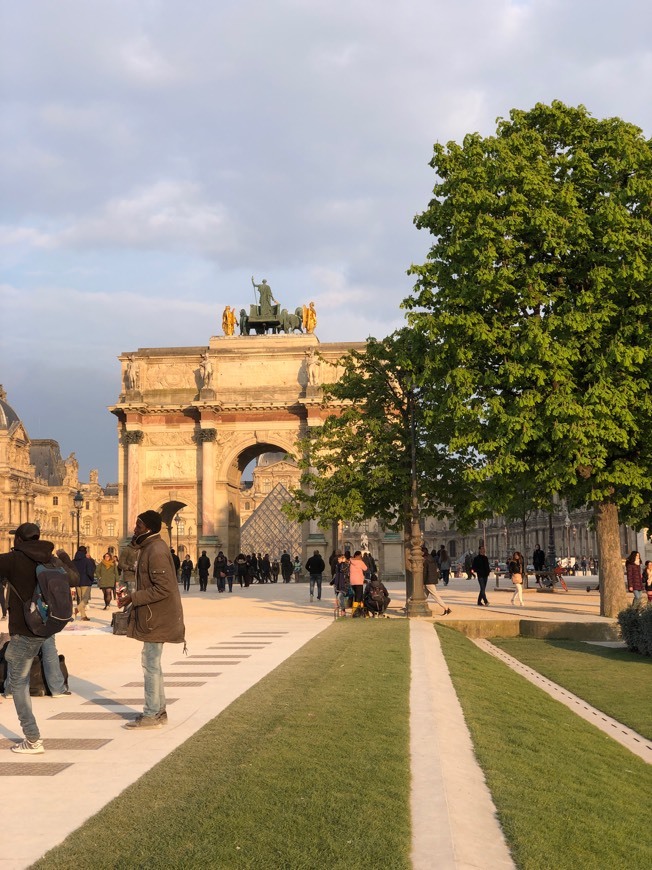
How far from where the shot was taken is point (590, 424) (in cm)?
2383

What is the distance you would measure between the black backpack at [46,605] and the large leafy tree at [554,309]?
1609 centimetres

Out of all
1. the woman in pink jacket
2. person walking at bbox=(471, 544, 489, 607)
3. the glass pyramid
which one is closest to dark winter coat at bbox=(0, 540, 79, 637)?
the woman in pink jacket

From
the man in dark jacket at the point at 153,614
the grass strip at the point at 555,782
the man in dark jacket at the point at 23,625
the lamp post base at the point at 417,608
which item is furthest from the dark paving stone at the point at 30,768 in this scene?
the lamp post base at the point at 417,608

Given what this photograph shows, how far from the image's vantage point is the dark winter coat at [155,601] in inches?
394

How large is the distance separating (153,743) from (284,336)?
179 ft

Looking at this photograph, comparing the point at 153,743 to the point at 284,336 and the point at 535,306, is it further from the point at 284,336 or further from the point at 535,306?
the point at 284,336

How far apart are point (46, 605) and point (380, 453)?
21.4 meters

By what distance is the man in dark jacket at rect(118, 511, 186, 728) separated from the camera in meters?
10.0

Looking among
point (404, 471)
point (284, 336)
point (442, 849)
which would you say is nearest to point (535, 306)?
point (404, 471)

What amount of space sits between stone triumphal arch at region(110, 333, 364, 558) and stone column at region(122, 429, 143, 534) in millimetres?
58

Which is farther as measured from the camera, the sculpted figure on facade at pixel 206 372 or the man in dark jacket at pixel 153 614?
the sculpted figure on facade at pixel 206 372

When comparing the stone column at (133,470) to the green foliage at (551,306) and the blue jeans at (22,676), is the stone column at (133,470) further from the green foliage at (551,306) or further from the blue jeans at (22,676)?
the blue jeans at (22,676)

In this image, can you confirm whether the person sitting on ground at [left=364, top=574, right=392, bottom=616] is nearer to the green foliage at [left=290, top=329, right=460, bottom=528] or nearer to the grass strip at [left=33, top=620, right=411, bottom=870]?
the green foliage at [left=290, top=329, right=460, bottom=528]

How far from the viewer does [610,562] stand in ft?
85.6
